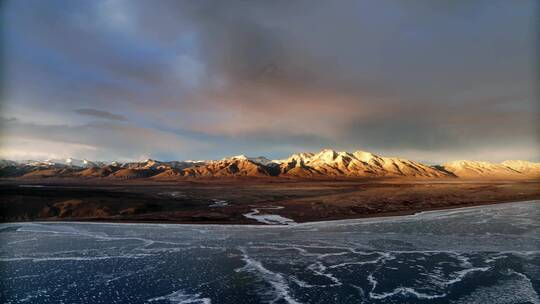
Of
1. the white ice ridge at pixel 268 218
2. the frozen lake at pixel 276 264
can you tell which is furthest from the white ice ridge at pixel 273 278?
the white ice ridge at pixel 268 218

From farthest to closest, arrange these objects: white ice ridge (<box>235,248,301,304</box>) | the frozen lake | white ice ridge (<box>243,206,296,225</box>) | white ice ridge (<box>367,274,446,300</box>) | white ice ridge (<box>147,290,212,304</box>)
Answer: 1. white ice ridge (<box>243,206,296,225</box>)
2. the frozen lake
3. white ice ridge (<box>235,248,301,304</box>)
4. white ice ridge (<box>367,274,446,300</box>)
5. white ice ridge (<box>147,290,212,304</box>)

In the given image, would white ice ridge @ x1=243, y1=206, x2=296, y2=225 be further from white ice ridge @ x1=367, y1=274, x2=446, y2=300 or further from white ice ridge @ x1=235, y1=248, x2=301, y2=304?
white ice ridge @ x1=367, y1=274, x2=446, y2=300

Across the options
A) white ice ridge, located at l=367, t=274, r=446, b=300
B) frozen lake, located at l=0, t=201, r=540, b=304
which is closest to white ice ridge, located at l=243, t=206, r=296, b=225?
frozen lake, located at l=0, t=201, r=540, b=304

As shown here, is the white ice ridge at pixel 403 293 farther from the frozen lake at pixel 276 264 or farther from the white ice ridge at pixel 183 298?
the white ice ridge at pixel 183 298

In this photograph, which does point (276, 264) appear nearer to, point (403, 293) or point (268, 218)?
point (403, 293)

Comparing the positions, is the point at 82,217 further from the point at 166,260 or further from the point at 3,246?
the point at 166,260

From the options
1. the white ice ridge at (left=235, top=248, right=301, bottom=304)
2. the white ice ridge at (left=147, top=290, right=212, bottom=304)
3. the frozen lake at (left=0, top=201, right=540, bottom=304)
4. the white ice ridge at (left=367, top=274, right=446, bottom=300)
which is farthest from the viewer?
the frozen lake at (left=0, top=201, right=540, bottom=304)

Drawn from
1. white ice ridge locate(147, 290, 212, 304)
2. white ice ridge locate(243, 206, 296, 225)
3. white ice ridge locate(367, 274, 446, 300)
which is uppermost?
white ice ridge locate(243, 206, 296, 225)
